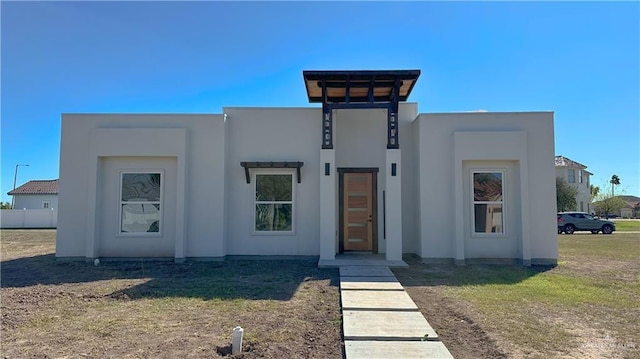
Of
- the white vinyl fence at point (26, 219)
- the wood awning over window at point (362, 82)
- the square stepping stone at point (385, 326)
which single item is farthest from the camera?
the white vinyl fence at point (26, 219)

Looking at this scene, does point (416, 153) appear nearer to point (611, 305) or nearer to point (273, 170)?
point (273, 170)

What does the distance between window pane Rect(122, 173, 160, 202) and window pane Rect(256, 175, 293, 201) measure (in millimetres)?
2694

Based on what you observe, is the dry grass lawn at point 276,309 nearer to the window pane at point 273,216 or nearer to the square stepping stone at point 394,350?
the square stepping stone at point 394,350

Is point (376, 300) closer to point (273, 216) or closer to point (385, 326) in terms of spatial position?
point (385, 326)

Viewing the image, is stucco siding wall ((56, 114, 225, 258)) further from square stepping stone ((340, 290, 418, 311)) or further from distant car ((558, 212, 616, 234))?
distant car ((558, 212, 616, 234))

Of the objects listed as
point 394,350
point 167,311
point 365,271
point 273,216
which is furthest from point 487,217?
point 167,311

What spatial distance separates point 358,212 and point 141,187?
→ 597cm

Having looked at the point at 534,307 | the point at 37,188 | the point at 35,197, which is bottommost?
the point at 534,307

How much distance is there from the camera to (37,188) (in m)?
41.9

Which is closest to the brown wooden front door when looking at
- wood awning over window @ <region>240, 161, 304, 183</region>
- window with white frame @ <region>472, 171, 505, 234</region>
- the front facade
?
wood awning over window @ <region>240, 161, 304, 183</region>

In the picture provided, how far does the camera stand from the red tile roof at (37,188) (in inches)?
1615

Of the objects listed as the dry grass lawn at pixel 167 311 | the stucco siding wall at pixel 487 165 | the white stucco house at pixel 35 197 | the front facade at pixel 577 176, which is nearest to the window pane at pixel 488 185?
the stucco siding wall at pixel 487 165

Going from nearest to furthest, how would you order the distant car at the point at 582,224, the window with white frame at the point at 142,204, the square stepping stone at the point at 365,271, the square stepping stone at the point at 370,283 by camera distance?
1. the square stepping stone at the point at 370,283
2. the square stepping stone at the point at 365,271
3. the window with white frame at the point at 142,204
4. the distant car at the point at 582,224

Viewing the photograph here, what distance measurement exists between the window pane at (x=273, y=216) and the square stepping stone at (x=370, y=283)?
133 inches
